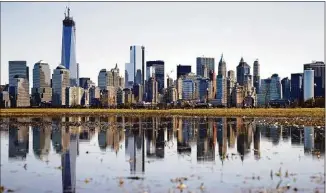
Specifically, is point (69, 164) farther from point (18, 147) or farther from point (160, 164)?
point (18, 147)

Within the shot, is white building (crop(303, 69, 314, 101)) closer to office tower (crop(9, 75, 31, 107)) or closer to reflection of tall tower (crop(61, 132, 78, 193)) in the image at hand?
reflection of tall tower (crop(61, 132, 78, 193))

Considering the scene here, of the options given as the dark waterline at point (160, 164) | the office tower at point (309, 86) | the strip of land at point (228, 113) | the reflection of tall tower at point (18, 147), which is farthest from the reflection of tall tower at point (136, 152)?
the office tower at point (309, 86)

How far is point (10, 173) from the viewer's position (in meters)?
21.5

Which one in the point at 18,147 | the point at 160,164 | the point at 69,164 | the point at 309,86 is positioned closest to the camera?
the point at 160,164

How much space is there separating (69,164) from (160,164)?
16.5 feet

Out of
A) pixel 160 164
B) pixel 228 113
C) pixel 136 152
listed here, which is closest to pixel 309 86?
pixel 228 113

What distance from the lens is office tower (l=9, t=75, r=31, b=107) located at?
17338cm

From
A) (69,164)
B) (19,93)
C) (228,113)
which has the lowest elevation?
(69,164)

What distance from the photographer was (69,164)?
24.3 m

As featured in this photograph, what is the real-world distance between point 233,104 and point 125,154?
162128 millimetres

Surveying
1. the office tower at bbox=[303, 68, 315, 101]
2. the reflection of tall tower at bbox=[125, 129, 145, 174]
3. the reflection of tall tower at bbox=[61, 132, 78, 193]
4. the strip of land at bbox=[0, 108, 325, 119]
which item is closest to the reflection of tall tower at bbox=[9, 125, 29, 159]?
the reflection of tall tower at bbox=[61, 132, 78, 193]

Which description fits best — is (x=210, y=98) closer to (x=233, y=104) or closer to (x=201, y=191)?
(x=233, y=104)

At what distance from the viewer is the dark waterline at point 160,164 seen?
1850cm

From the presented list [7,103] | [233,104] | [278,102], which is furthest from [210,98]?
[7,103]
